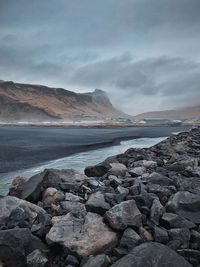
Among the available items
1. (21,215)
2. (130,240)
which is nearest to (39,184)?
(21,215)

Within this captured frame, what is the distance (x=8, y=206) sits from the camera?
24.1 feet

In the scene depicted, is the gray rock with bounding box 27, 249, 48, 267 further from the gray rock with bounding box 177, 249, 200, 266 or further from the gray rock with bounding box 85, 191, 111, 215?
the gray rock with bounding box 177, 249, 200, 266

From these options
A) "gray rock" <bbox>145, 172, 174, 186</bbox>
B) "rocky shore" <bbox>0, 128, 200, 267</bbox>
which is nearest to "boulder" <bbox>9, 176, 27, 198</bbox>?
"rocky shore" <bbox>0, 128, 200, 267</bbox>

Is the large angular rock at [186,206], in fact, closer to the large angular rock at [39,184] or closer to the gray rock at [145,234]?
the gray rock at [145,234]

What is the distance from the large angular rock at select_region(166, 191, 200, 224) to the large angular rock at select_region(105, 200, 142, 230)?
1.05 meters

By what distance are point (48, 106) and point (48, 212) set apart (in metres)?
183

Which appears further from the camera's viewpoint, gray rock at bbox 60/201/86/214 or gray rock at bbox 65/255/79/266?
gray rock at bbox 60/201/86/214

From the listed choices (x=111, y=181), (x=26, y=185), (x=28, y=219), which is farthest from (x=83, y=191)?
(x=28, y=219)

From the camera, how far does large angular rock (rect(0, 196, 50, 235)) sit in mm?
6547

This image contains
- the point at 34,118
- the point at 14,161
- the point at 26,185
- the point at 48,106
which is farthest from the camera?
the point at 48,106

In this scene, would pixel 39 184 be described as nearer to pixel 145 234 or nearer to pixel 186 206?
pixel 145 234

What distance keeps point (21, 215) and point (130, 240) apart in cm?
250

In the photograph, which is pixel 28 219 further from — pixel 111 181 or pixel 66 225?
pixel 111 181

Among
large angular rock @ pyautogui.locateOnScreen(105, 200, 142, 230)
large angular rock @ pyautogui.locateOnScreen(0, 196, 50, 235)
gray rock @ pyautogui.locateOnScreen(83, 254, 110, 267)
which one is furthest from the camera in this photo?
large angular rock @ pyautogui.locateOnScreen(0, 196, 50, 235)
